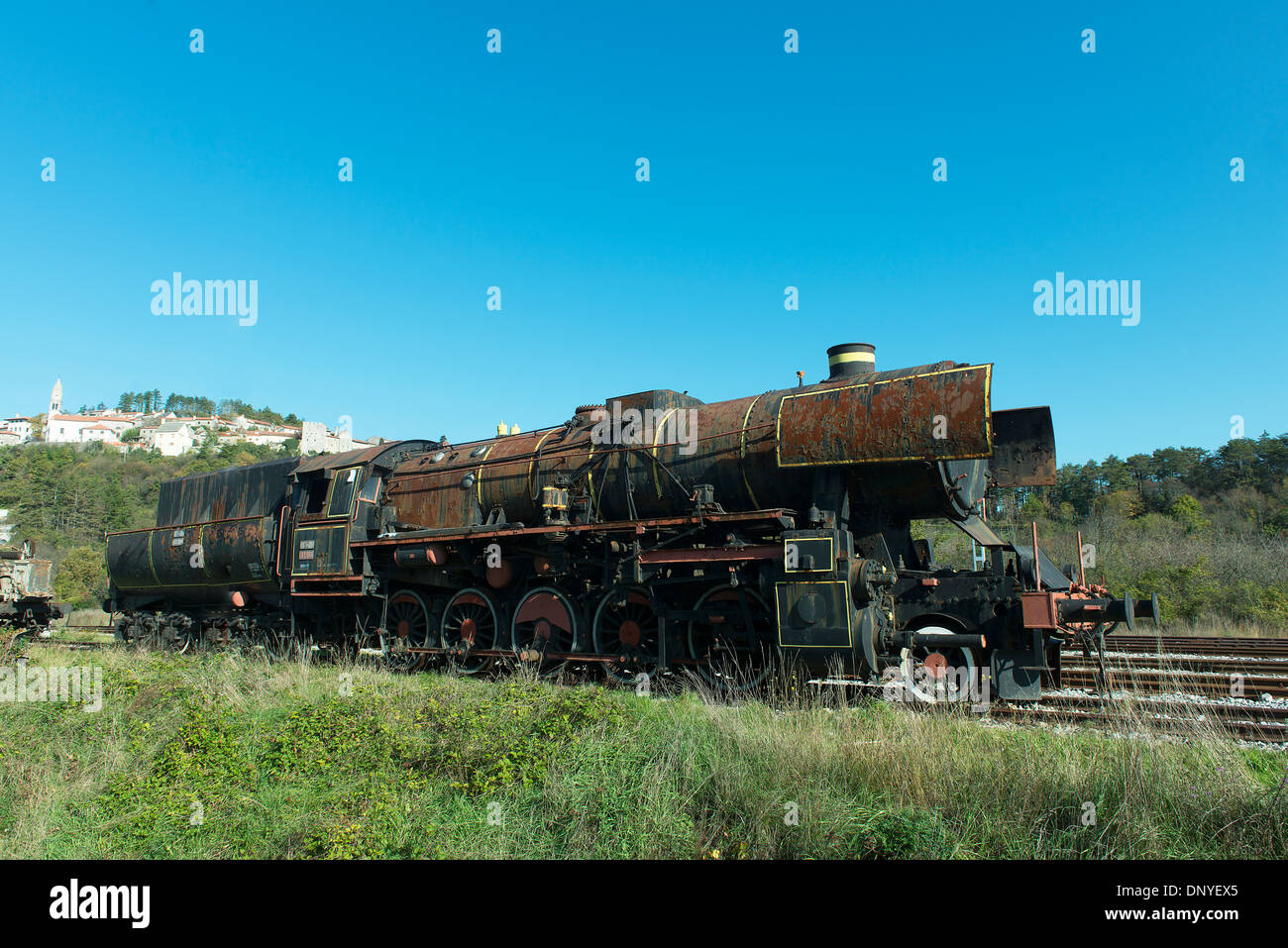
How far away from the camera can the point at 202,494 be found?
52.9ft

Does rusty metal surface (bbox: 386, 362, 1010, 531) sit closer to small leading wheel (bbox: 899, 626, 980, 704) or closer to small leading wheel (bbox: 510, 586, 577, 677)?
small leading wheel (bbox: 510, 586, 577, 677)

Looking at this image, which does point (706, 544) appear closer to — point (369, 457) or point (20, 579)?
point (369, 457)

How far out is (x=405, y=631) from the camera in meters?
12.8

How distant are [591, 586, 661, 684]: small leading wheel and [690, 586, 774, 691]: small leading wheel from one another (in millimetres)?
682

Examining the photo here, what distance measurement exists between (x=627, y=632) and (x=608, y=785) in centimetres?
469

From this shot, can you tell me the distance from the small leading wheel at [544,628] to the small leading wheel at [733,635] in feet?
6.79

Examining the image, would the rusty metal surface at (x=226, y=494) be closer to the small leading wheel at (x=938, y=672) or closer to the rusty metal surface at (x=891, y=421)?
the rusty metal surface at (x=891, y=421)

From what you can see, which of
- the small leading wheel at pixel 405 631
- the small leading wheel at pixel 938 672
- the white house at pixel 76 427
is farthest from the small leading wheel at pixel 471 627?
the white house at pixel 76 427

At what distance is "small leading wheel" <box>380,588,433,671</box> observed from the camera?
12.4m
